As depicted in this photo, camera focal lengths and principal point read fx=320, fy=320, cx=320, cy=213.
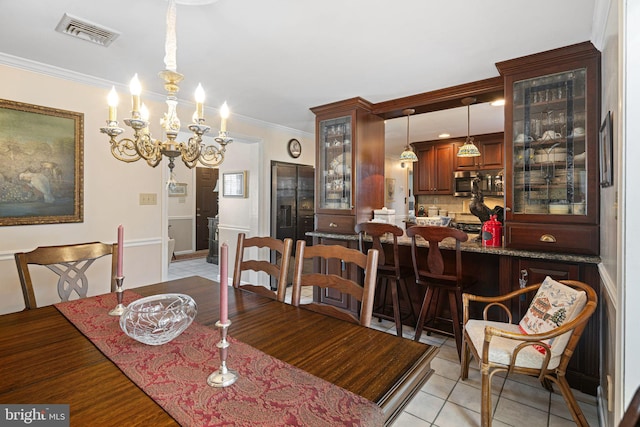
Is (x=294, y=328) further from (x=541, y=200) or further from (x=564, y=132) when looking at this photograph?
(x=564, y=132)

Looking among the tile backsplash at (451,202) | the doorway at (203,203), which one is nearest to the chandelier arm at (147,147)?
the tile backsplash at (451,202)

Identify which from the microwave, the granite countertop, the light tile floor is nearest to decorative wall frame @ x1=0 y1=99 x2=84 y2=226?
the granite countertop

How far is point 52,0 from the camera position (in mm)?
1744

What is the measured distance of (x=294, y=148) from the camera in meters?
4.87

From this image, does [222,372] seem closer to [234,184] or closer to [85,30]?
[85,30]

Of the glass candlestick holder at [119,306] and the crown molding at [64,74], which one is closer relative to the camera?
the glass candlestick holder at [119,306]

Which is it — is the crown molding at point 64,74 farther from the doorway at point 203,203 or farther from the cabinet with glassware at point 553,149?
the doorway at point 203,203

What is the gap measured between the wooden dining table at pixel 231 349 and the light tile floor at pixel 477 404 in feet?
3.25

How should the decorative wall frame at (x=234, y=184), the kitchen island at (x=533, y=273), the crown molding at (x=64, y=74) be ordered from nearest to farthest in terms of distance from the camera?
1. the kitchen island at (x=533, y=273)
2. the crown molding at (x=64, y=74)
3. the decorative wall frame at (x=234, y=184)

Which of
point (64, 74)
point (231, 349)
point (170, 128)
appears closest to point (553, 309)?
point (231, 349)

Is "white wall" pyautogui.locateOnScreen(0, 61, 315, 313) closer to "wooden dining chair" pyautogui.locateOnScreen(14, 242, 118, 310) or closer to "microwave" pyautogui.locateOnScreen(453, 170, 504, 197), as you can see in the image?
"wooden dining chair" pyautogui.locateOnScreen(14, 242, 118, 310)

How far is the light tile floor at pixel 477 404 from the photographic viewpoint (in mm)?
1826

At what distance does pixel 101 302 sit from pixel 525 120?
3.04 meters

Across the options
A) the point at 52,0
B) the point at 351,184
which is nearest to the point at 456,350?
the point at 351,184
